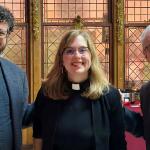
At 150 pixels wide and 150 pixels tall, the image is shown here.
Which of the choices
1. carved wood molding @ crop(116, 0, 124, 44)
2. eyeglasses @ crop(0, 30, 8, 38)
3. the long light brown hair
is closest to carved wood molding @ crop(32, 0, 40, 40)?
carved wood molding @ crop(116, 0, 124, 44)

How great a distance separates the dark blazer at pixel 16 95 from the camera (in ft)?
7.30

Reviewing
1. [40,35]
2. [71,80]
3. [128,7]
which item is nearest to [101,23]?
[128,7]

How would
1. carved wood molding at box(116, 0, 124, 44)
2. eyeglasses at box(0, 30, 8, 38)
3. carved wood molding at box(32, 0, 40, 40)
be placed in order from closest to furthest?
eyeglasses at box(0, 30, 8, 38) < carved wood molding at box(32, 0, 40, 40) < carved wood molding at box(116, 0, 124, 44)

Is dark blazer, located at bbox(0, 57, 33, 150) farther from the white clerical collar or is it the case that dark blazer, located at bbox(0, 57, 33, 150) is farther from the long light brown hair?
the white clerical collar

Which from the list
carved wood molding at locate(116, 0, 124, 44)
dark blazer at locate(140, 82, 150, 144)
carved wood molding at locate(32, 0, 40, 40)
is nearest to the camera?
dark blazer at locate(140, 82, 150, 144)

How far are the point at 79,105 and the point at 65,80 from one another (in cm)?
18

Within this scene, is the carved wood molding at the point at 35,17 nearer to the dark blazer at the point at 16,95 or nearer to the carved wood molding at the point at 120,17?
the carved wood molding at the point at 120,17

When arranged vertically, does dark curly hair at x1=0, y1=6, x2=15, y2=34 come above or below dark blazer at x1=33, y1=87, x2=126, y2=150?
above

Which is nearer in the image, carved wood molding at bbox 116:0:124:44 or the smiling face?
the smiling face

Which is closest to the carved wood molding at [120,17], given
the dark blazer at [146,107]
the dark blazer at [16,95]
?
the dark blazer at [146,107]

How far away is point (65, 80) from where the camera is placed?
2.42 m

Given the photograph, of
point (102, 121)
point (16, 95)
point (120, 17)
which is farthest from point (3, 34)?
point (120, 17)

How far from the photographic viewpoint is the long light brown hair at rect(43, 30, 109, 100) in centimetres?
233

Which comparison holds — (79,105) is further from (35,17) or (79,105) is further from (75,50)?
(35,17)
